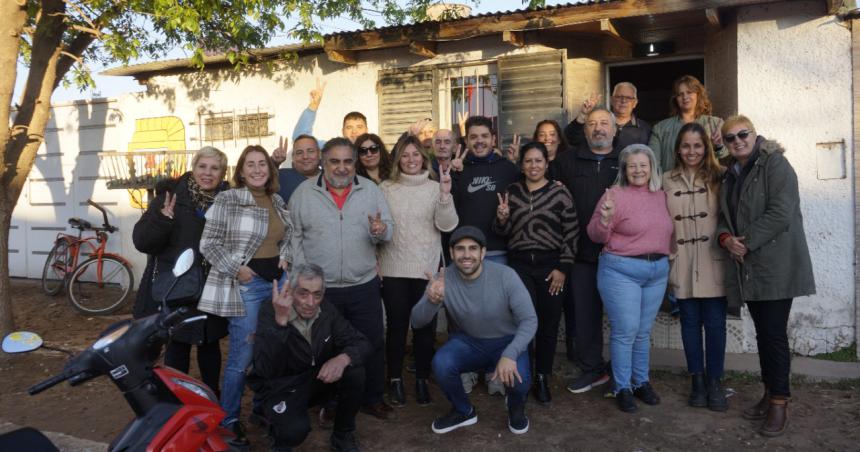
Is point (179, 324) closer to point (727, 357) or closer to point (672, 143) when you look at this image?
point (672, 143)

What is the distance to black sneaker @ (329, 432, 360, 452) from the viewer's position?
4.05 m

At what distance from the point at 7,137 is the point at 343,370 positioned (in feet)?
15.2

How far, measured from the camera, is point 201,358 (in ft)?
14.2

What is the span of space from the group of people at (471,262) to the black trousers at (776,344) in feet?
0.04

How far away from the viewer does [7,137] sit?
20.9 feet

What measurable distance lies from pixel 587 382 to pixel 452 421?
126 centimetres

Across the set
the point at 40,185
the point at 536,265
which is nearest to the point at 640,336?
the point at 536,265

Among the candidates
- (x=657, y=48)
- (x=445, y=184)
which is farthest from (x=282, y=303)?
(x=657, y=48)

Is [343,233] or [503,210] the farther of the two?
[503,210]

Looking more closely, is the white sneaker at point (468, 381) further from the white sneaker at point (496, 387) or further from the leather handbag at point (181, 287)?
the leather handbag at point (181, 287)

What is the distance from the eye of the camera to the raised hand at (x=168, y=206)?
13.5 ft

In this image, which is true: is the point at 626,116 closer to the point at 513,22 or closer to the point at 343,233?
the point at 513,22

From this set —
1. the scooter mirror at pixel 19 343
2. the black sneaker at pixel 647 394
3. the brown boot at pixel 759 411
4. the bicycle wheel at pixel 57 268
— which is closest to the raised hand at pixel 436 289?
the black sneaker at pixel 647 394

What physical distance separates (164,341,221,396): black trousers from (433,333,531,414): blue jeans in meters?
1.44
